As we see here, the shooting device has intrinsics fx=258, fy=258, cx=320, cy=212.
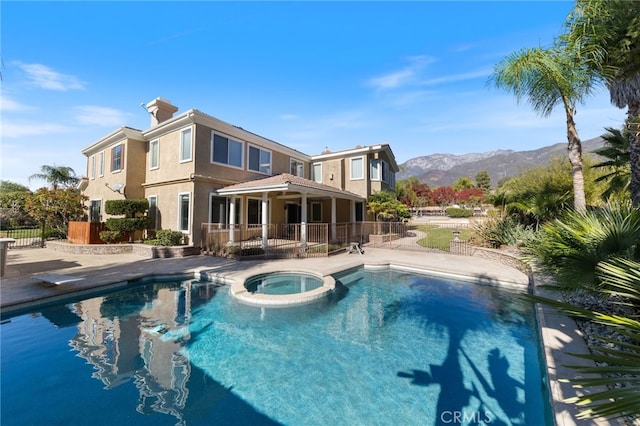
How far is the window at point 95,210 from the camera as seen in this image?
19039 mm

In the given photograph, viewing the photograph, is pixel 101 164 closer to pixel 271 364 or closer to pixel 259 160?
pixel 259 160

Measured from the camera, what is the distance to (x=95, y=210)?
19.6 metres

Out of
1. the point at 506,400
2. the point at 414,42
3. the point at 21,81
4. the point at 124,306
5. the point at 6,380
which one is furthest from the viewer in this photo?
the point at 414,42

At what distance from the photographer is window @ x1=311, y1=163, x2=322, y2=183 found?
22.5m

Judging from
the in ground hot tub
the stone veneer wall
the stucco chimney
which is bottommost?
the in ground hot tub

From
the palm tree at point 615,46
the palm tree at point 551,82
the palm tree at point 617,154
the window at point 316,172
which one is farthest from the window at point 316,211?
the palm tree at point 615,46

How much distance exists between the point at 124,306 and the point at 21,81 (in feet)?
35.0

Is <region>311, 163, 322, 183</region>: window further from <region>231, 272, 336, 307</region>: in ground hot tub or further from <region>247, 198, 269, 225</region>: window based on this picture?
<region>231, 272, 336, 307</region>: in ground hot tub

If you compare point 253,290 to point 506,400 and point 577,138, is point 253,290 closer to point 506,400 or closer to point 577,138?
point 506,400

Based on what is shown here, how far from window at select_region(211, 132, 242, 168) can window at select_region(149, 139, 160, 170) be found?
416 cm

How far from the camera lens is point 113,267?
10.9 meters

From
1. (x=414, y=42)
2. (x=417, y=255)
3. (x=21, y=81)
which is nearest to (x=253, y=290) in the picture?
(x=417, y=255)

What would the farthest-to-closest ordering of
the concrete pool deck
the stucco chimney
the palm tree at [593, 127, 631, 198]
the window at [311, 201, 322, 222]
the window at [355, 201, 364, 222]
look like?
the window at [311, 201, 322, 222] → the window at [355, 201, 364, 222] → the stucco chimney → the palm tree at [593, 127, 631, 198] → the concrete pool deck

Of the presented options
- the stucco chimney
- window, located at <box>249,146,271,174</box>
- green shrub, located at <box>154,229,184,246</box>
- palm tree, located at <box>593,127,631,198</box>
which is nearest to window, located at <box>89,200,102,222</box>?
the stucco chimney
